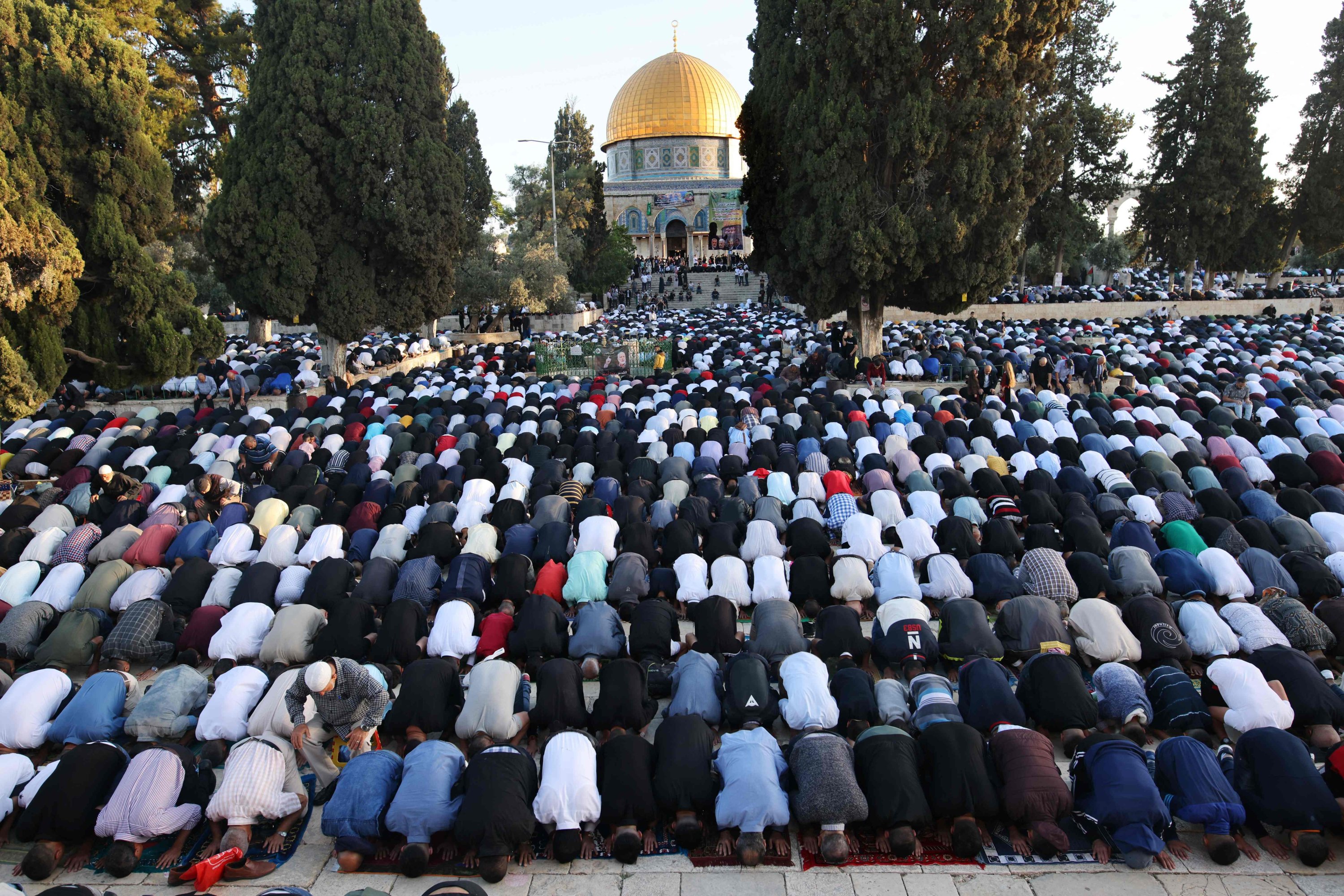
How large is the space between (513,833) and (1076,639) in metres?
4.35

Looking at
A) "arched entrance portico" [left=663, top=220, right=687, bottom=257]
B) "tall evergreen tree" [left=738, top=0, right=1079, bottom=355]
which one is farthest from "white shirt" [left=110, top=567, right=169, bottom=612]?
"arched entrance portico" [left=663, top=220, right=687, bottom=257]

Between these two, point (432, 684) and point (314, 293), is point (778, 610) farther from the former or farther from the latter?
point (314, 293)

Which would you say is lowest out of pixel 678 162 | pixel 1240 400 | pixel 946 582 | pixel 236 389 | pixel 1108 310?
pixel 946 582

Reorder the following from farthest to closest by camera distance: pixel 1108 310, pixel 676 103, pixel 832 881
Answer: pixel 676 103
pixel 1108 310
pixel 832 881

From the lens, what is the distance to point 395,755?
5004 millimetres

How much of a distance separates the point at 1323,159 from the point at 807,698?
104 ft

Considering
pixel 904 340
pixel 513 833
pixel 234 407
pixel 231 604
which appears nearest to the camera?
pixel 513 833

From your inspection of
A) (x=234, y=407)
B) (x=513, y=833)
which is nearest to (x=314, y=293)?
(x=234, y=407)

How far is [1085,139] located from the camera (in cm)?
2792

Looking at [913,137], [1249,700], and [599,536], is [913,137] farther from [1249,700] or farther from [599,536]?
[1249,700]

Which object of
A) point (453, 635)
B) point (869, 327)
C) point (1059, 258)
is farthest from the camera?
point (1059, 258)

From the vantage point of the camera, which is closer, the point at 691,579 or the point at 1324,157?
the point at 691,579

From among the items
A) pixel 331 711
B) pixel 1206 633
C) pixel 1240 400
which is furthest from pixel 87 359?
pixel 1240 400

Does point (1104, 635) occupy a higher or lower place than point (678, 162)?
lower
